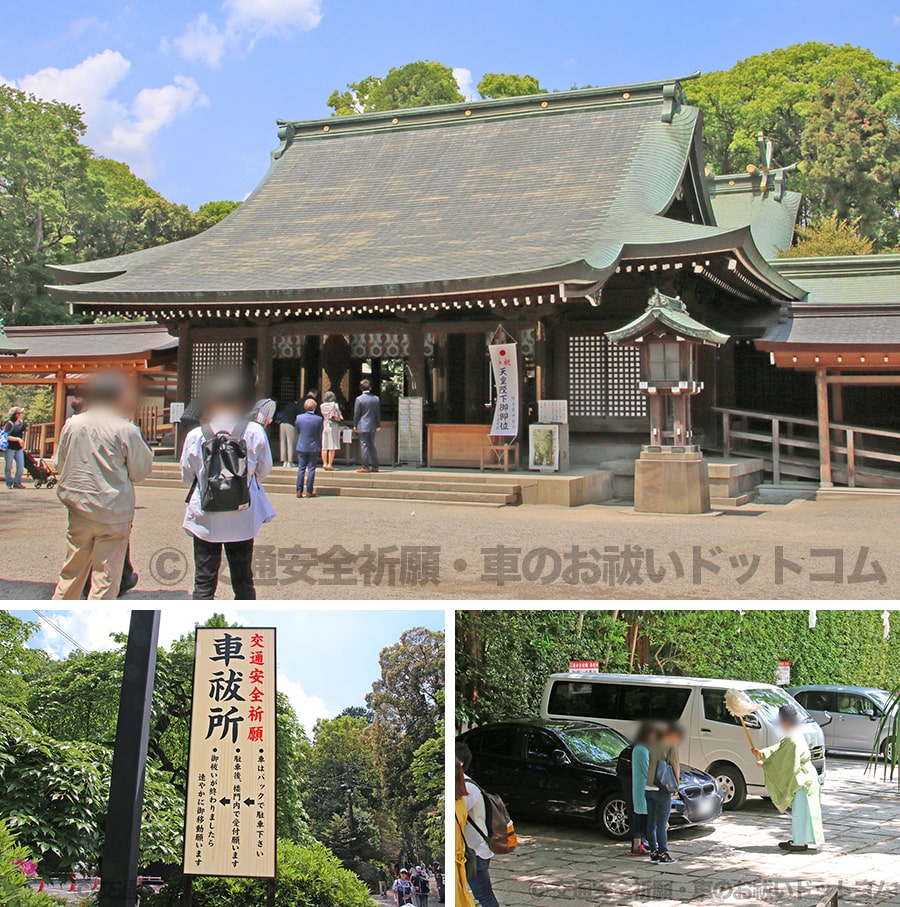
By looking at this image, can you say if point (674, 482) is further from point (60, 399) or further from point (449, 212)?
point (60, 399)

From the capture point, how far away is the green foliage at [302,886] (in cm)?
756

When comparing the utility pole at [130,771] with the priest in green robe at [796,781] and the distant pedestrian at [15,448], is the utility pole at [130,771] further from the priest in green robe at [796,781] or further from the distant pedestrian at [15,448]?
the distant pedestrian at [15,448]

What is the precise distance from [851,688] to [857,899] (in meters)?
7.99

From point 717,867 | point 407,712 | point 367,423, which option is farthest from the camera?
point 367,423

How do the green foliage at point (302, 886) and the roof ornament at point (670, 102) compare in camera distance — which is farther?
the roof ornament at point (670, 102)

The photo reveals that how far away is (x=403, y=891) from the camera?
329 inches

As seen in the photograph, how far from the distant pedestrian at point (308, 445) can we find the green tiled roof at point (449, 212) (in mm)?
2674

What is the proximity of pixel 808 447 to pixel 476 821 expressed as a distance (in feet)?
37.7

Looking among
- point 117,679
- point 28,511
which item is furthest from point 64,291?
point 117,679

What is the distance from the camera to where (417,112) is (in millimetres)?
21344

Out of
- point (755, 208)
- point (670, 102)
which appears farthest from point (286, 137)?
point (755, 208)

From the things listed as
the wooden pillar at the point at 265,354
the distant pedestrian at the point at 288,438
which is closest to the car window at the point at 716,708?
the distant pedestrian at the point at 288,438

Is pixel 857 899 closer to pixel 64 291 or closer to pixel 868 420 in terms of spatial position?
pixel 868 420

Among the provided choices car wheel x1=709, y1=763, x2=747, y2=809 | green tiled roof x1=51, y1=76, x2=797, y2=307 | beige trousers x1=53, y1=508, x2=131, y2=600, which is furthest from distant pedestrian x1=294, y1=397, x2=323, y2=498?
car wheel x1=709, y1=763, x2=747, y2=809
